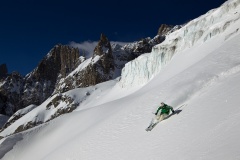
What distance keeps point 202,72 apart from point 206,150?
49.7ft

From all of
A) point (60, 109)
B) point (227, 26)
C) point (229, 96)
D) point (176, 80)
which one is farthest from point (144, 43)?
point (229, 96)

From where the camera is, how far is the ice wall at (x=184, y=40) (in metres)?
57.3

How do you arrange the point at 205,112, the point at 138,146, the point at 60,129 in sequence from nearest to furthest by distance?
1. the point at 205,112
2. the point at 138,146
3. the point at 60,129

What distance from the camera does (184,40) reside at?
72.1 metres

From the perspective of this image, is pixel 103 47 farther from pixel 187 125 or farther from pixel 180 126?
pixel 187 125

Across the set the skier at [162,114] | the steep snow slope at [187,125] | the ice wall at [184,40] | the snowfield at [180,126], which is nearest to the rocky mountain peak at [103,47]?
the ice wall at [184,40]

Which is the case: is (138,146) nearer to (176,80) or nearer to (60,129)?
(176,80)

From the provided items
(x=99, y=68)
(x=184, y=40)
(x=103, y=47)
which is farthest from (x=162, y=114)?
(x=103, y=47)

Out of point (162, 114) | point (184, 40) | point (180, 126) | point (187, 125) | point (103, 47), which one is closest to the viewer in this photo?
point (187, 125)

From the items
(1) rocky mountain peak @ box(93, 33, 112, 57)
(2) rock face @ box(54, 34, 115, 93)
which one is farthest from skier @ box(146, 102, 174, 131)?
(1) rocky mountain peak @ box(93, 33, 112, 57)

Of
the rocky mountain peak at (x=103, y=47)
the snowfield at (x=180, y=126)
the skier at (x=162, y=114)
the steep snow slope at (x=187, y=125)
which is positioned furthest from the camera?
the rocky mountain peak at (x=103, y=47)

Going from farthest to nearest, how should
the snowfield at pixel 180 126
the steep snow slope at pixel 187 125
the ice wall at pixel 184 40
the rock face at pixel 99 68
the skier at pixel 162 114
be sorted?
the rock face at pixel 99 68
the ice wall at pixel 184 40
the skier at pixel 162 114
the snowfield at pixel 180 126
the steep snow slope at pixel 187 125

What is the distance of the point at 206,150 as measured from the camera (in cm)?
1262

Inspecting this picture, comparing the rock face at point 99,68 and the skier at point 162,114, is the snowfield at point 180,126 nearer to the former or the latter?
the skier at point 162,114
